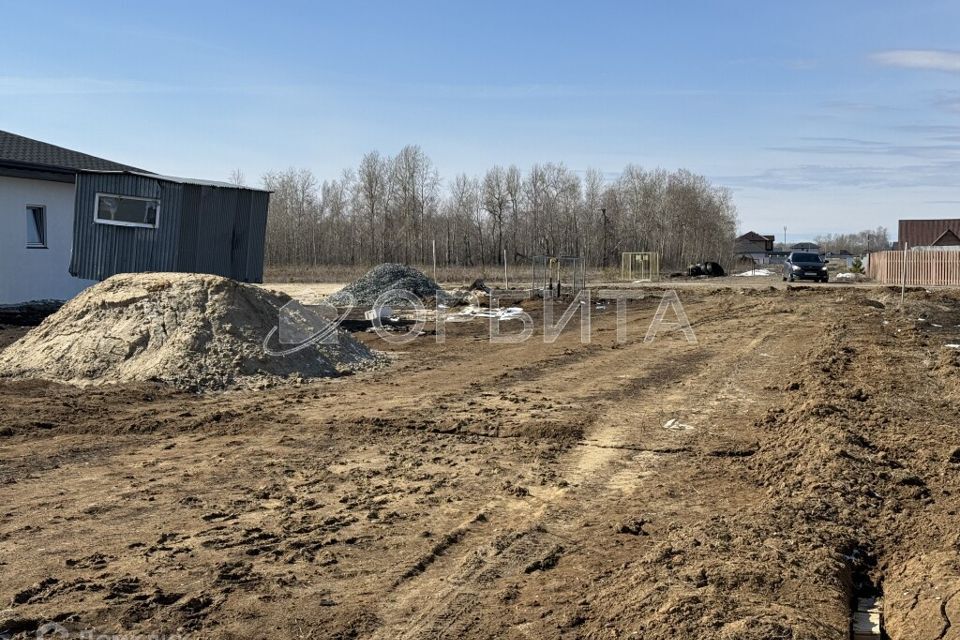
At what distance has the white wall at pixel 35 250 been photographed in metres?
21.5

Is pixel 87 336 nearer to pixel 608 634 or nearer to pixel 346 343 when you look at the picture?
pixel 346 343

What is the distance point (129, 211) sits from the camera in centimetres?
2033

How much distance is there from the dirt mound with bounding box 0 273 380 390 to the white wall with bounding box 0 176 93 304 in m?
8.59

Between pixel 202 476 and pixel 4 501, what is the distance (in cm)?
159

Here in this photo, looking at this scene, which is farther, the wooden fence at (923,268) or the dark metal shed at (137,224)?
the wooden fence at (923,268)

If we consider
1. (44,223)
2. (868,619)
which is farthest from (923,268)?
(868,619)

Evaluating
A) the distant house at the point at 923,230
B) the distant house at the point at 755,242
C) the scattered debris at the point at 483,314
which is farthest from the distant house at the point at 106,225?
the distant house at the point at 755,242

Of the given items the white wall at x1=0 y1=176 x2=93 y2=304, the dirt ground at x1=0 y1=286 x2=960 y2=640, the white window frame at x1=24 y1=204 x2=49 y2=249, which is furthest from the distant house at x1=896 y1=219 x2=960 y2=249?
the white window frame at x1=24 y1=204 x2=49 y2=249

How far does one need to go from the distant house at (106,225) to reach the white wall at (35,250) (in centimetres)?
2

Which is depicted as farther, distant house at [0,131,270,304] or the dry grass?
the dry grass

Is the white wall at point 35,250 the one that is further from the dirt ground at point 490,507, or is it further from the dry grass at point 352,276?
the dry grass at point 352,276

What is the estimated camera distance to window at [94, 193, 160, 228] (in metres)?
20.2

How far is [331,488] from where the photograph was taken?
7.32m

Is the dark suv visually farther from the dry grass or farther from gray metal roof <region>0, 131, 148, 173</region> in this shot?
gray metal roof <region>0, 131, 148, 173</region>
